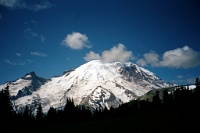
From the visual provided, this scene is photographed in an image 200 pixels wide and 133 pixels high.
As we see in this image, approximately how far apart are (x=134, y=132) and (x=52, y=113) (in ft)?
238

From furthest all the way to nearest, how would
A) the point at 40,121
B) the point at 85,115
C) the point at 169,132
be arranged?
the point at 85,115 → the point at 40,121 → the point at 169,132

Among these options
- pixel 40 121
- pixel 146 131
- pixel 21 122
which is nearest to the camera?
pixel 146 131

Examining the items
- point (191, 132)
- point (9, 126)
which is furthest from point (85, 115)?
point (191, 132)

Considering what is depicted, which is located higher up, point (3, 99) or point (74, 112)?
point (3, 99)

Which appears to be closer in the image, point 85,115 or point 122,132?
point 122,132

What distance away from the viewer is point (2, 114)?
58.1 m

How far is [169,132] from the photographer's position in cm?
2483

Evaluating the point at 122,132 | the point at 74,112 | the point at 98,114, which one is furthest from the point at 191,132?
the point at 98,114

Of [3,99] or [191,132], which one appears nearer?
[191,132]

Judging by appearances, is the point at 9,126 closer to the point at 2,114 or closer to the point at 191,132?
the point at 2,114

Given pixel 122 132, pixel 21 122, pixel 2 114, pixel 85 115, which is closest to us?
pixel 122 132

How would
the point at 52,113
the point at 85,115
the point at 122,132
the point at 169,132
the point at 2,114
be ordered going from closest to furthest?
the point at 169,132, the point at 122,132, the point at 2,114, the point at 52,113, the point at 85,115

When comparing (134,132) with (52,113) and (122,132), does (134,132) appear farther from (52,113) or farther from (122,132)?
(52,113)

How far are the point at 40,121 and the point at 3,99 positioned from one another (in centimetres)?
3049
